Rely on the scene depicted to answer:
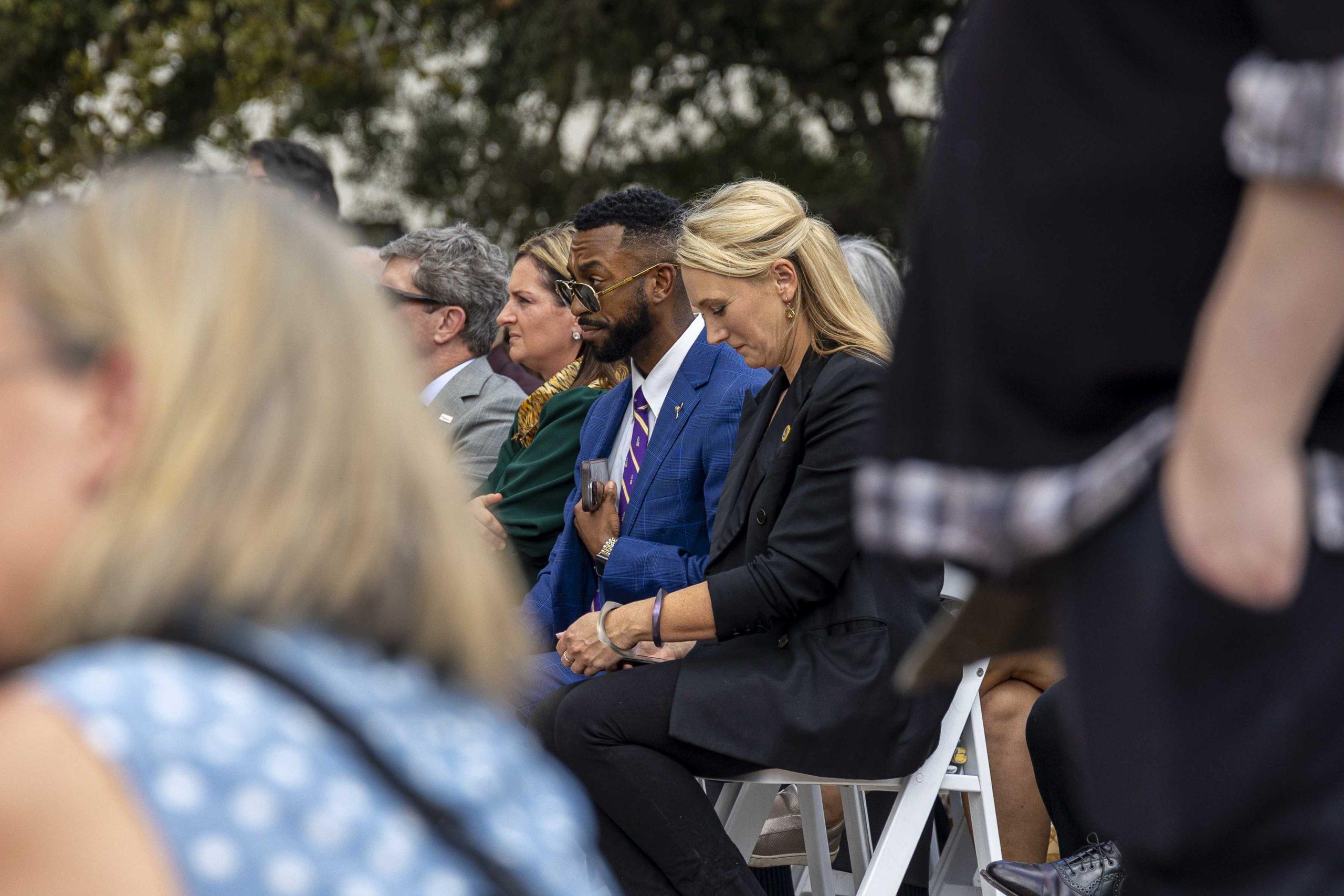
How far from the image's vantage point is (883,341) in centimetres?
347

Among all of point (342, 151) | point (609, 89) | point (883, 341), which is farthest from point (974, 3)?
point (342, 151)

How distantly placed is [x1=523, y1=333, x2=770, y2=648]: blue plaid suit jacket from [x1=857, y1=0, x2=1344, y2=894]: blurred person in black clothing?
2289 mm

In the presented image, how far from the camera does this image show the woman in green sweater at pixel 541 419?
444 centimetres

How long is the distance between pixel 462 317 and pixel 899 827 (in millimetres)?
2856

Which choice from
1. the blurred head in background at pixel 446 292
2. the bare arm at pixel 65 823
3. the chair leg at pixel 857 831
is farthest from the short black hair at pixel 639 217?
the bare arm at pixel 65 823

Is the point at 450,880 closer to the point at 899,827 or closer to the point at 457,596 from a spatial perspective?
the point at 457,596

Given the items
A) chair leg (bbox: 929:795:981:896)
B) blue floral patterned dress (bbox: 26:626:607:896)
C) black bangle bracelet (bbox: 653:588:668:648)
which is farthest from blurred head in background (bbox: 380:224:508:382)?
blue floral patterned dress (bbox: 26:626:607:896)

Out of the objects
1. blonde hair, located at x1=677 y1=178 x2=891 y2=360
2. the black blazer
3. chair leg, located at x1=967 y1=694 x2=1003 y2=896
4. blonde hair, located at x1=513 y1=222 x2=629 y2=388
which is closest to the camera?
the black blazer

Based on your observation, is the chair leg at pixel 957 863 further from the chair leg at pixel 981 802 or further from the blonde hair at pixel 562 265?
Result: the blonde hair at pixel 562 265

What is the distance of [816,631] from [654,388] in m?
1.08

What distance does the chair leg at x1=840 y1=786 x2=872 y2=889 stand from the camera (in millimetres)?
3886

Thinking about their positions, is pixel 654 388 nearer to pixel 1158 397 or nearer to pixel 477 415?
pixel 477 415

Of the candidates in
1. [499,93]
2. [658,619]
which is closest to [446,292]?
[658,619]

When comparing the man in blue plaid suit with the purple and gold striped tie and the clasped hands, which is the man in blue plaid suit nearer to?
the purple and gold striped tie
